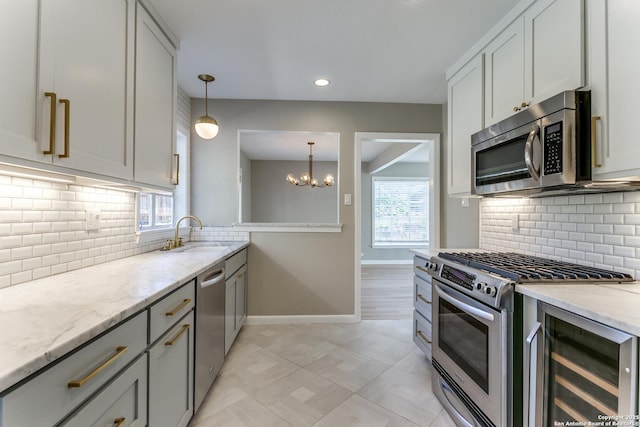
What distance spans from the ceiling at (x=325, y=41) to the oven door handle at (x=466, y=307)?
1.75 metres

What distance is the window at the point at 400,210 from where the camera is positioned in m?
6.82

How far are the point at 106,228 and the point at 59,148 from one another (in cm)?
97

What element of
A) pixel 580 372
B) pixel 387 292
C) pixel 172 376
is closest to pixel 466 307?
pixel 580 372

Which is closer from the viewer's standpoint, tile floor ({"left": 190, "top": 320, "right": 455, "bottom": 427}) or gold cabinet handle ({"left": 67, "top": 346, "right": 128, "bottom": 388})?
gold cabinet handle ({"left": 67, "top": 346, "right": 128, "bottom": 388})

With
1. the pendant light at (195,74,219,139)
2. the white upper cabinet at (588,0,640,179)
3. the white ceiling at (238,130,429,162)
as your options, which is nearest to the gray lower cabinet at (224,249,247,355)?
the pendant light at (195,74,219,139)

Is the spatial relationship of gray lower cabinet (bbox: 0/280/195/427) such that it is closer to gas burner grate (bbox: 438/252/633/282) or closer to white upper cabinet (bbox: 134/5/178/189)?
white upper cabinet (bbox: 134/5/178/189)

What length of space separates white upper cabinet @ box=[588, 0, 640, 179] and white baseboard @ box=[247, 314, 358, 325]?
2522 mm

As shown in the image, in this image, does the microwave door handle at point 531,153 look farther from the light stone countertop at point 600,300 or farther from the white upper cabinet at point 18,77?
the white upper cabinet at point 18,77

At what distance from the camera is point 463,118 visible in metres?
2.26

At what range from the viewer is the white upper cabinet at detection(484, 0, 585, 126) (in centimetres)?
136

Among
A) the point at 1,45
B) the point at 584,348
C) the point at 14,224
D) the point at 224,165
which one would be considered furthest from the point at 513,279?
the point at 224,165

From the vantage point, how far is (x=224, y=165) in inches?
124

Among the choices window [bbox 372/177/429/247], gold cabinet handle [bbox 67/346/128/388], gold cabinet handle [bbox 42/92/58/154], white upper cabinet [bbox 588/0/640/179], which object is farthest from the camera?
window [bbox 372/177/429/247]

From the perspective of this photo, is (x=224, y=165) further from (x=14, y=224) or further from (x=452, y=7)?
(x=452, y=7)
